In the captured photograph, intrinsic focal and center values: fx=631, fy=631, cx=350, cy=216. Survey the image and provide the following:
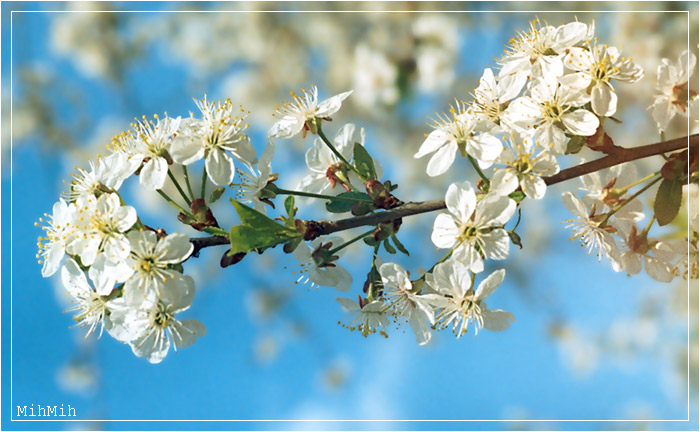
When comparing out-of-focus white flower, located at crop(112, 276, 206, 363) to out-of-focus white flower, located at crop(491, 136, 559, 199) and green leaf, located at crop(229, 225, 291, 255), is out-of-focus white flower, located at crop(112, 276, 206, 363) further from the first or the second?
out-of-focus white flower, located at crop(491, 136, 559, 199)

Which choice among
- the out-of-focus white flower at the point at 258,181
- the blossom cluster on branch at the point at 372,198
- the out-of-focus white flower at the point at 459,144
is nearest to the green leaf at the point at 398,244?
the blossom cluster on branch at the point at 372,198

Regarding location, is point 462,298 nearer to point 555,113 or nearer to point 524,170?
point 524,170

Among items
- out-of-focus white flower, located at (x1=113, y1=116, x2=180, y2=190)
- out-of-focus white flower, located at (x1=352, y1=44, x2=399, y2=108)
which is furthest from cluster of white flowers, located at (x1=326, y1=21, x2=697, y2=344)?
out-of-focus white flower, located at (x1=352, y1=44, x2=399, y2=108)

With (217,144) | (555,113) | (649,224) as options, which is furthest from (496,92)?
(217,144)

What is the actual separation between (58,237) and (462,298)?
23.1 inches

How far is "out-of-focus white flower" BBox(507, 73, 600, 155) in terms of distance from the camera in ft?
3.07

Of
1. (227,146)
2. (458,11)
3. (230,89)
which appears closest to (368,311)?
(227,146)

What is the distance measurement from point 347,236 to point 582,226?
346 cm

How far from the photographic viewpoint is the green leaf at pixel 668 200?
99cm

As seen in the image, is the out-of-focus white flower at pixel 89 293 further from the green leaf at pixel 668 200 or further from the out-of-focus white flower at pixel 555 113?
the green leaf at pixel 668 200

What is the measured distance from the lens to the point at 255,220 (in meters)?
0.82

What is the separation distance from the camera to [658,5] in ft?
10.6

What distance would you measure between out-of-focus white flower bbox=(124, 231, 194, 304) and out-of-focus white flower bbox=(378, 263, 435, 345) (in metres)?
0.29

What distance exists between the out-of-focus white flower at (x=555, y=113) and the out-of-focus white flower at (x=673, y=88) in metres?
0.22
